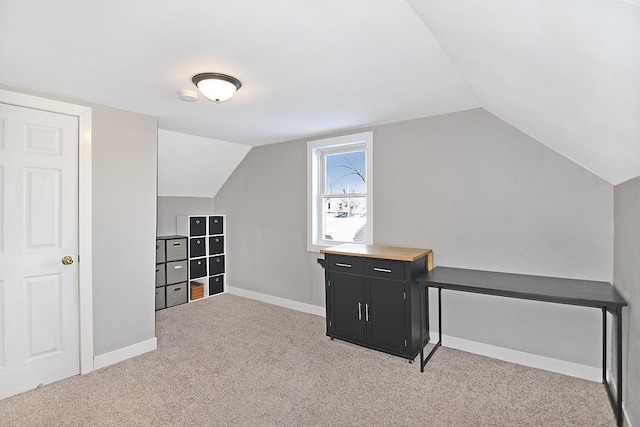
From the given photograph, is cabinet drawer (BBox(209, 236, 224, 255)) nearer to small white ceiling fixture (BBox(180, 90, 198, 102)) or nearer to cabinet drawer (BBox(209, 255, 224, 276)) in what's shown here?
cabinet drawer (BBox(209, 255, 224, 276))

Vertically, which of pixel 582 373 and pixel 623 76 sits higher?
pixel 623 76

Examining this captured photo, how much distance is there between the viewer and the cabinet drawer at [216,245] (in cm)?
503

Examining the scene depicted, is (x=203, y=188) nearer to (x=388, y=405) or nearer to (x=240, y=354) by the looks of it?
(x=240, y=354)

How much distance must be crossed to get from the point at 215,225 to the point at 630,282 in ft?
15.7

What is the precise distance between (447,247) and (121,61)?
3.07m

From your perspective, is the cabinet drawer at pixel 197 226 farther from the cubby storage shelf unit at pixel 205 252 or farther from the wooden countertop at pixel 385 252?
the wooden countertop at pixel 385 252

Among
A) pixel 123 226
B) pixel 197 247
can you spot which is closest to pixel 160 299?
pixel 197 247

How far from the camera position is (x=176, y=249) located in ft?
14.7

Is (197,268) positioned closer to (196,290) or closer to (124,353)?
(196,290)

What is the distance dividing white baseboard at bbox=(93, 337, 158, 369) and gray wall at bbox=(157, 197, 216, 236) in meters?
1.92

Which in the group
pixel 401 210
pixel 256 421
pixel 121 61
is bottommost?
pixel 256 421

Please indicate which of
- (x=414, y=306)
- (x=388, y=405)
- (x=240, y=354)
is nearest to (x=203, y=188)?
(x=240, y=354)

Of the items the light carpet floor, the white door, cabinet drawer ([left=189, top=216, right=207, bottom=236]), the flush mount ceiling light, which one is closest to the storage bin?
cabinet drawer ([left=189, top=216, right=207, bottom=236])

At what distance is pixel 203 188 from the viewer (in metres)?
5.03
